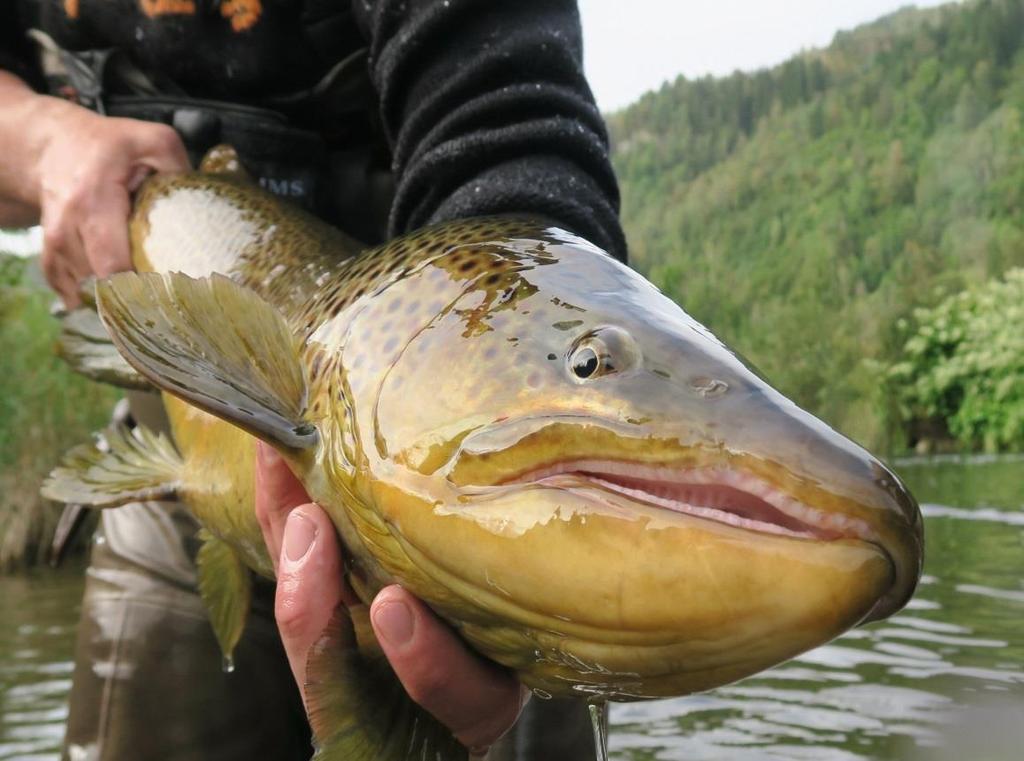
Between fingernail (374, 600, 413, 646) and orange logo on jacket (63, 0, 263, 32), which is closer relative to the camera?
fingernail (374, 600, 413, 646)

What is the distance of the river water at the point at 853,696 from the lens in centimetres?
438

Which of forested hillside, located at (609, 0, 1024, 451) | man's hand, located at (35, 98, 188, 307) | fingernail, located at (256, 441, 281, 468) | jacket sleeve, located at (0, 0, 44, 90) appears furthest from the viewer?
forested hillside, located at (609, 0, 1024, 451)

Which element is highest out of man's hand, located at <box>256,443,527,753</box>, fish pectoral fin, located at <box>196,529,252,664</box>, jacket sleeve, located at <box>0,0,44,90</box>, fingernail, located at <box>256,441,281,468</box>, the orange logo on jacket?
the orange logo on jacket

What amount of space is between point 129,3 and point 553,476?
2.25 m

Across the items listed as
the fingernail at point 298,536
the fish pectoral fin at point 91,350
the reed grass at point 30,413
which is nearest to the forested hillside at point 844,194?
the reed grass at point 30,413

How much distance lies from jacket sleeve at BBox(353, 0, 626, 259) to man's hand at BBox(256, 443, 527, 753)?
71cm

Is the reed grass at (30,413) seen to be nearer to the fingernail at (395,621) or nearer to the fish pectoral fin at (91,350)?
the fish pectoral fin at (91,350)

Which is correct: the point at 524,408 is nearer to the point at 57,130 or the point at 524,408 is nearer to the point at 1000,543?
the point at 57,130

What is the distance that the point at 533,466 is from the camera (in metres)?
1.30

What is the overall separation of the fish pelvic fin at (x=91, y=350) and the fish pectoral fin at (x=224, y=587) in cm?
→ 58

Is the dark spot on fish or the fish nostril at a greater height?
the dark spot on fish

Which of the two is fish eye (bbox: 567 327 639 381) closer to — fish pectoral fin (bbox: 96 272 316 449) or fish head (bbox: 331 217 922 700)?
fish head (bbox: 331 217 922 700)

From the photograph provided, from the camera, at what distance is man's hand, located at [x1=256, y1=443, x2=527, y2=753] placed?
1492 millimetres

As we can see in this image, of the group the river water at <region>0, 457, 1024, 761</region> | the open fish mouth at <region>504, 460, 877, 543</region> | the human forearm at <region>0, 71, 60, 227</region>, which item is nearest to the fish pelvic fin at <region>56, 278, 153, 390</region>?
the human forearm at <region>0, 71, 60, 227</region>
